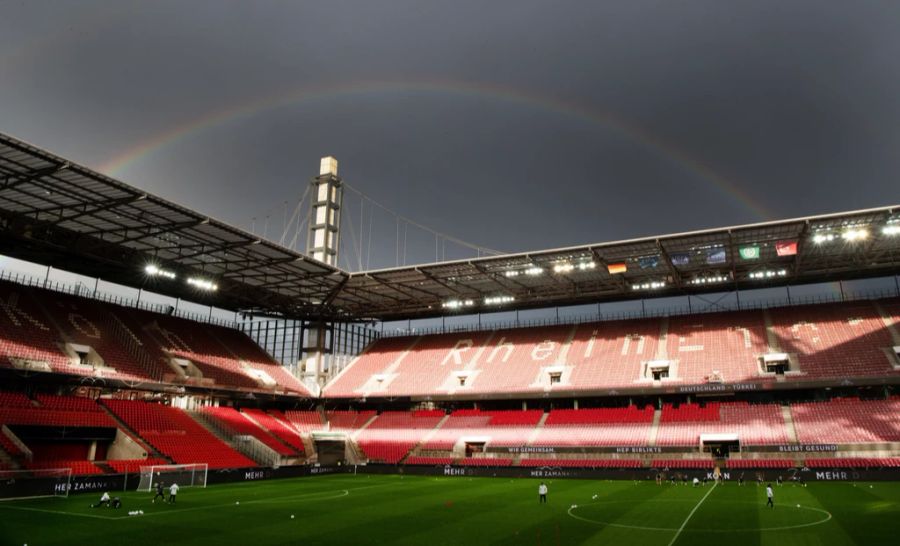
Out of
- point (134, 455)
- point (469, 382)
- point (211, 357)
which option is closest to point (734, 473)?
point (469, 382)

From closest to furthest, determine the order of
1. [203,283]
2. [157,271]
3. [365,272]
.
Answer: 1. [157,271]
2. [203,283]
3. [365,272]

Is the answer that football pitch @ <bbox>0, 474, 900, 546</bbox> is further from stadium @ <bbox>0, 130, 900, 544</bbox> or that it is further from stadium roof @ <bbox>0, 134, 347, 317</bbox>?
stadium roof @ <bbox>0, 134, 347, 317</bbox>

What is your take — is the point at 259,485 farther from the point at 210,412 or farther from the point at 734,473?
the point at 734,473

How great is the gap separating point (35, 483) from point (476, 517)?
23300 mm

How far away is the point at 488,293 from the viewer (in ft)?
215

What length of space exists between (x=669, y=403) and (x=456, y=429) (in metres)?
19.5

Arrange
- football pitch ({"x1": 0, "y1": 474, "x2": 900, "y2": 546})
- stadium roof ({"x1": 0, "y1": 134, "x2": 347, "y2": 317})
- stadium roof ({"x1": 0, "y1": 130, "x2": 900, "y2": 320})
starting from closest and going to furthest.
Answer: football pitch ({"x1": 0, "y1": 474, "x2": 900, "y2": 546}) → stadium roof ({"x1": 0, "y1": 134, "x2": 347, "y2": 317}) → stadium roof ({"x1": 0, "y1": 130, "x2": 900, "y2": 320})

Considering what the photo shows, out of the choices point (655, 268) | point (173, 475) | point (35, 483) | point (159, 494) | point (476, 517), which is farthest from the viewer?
point (655, 268)

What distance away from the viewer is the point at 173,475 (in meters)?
38.8

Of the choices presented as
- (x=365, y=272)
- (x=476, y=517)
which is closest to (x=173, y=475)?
(x=476, y=517)

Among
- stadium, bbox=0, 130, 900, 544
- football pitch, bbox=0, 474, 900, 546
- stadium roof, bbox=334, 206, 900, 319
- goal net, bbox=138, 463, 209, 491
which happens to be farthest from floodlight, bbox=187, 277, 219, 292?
football pitch, bbox=0, 474, 900, 546

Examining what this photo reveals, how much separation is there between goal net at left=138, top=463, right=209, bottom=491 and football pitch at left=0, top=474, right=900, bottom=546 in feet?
5.91

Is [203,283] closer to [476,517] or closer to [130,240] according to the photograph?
[130,240]

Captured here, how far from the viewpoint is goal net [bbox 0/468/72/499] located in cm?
3082
